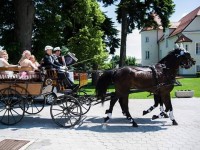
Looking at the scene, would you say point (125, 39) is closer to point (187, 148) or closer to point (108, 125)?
point (108, 125)

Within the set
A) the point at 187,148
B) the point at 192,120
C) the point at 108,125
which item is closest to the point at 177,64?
the point at 192,120

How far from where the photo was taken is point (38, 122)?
10.4 metres

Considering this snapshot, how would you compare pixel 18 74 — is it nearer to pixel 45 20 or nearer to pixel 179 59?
pixel 179 59

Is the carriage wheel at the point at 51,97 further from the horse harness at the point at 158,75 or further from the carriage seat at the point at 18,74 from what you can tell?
the horse harness at the point at 158,75

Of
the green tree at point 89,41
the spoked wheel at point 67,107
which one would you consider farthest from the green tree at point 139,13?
the spoked wheel at point 67,107

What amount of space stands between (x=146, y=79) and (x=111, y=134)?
210cm

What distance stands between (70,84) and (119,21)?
23.6m

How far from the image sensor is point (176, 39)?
59094mm

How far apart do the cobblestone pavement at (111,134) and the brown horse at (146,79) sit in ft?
1.86

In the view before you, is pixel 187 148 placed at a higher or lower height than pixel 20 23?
lower

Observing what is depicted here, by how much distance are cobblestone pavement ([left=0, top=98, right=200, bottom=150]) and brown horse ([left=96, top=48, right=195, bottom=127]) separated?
0.57 m

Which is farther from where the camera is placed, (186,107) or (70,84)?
(186,107)

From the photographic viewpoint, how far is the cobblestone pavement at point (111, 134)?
7.56m

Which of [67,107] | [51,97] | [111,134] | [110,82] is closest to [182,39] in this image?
[51,97]
